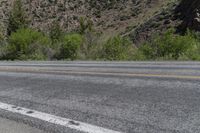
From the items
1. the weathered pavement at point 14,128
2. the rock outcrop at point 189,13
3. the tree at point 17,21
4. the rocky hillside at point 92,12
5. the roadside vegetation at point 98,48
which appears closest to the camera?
the weathered pavement at point 14,128

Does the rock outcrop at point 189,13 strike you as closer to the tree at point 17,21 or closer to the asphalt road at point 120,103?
the tree at point 17,21

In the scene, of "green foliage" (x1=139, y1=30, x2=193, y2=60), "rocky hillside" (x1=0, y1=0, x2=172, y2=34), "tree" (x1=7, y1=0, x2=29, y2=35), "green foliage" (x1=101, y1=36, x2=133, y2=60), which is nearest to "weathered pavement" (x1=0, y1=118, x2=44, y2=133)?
"green foliage" (x1=139, y1=30, x2=193, y2=60)

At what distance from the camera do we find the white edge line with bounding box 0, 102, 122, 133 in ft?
14.8

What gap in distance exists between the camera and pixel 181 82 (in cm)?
699

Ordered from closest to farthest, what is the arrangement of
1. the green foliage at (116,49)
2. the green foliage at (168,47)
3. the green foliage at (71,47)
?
1. the green foliage at (168,47)
2. the green foliage at (116,49)
3. the green foliage at (71,47)

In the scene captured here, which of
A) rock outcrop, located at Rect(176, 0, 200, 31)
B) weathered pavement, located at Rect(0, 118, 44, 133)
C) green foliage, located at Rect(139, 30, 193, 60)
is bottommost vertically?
green foliage, located at Rect(139, 30, 193, 60)

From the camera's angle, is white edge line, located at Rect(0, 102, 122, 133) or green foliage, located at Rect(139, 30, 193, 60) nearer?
white edge line, located at Rect(0, 102, 122, 133)

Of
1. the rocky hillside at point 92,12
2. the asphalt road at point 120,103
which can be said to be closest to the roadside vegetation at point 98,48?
the asphalt road at point 120,103

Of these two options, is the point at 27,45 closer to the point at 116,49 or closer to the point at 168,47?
the point at 116,49

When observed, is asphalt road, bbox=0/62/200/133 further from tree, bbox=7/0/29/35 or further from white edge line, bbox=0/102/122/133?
tree, bbox=7/0/29/35

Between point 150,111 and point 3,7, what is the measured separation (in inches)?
3193

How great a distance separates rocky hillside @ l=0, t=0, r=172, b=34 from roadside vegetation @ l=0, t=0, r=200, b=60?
28.4 metres

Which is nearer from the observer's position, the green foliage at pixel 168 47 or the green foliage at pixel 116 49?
the green foliage at pixel 168 47

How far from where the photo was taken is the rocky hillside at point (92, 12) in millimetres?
63938
